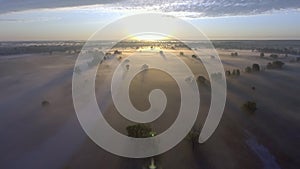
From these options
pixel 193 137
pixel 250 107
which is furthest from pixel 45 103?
pixel 250 107

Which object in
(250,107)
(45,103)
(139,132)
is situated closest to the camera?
(139,132)

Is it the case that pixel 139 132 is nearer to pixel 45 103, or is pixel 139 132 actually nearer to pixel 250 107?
pixel 250 107

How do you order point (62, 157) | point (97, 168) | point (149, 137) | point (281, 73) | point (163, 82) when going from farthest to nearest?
point (281, 73)
point (163, 82)
point (149, 137)
point (62, 157)
point (97, 168)

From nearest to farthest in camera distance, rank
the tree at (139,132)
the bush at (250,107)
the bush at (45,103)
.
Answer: the tree at (139,132)
the bush at (250,107)
the bush at (45,103)

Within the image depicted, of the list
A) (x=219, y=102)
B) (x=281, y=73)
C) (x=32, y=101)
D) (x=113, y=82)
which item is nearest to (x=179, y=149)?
(x=219, y=102)

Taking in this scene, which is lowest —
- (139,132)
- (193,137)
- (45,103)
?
(193,137)

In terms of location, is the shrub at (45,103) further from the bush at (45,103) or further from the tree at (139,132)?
the tree at (139,132)

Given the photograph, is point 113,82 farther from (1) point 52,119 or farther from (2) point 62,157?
(2) point 62,157

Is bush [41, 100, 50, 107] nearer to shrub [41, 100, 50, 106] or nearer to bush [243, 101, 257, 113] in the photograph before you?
shrub [41, 100, 50, 106]

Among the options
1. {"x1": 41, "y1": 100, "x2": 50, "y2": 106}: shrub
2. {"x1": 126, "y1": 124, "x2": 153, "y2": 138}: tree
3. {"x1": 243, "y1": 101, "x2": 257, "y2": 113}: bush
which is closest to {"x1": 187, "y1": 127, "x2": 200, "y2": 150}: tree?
{"x1": 126, "y1": 124, "x2": 153, "y2": 138}: tree

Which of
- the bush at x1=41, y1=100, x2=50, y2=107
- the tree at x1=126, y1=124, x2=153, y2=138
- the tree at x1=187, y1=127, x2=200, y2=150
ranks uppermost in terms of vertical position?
the bush at x1=41, y1=100, x2=50, y2=107

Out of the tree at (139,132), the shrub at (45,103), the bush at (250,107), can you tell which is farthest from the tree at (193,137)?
the shrub at (45,103)
